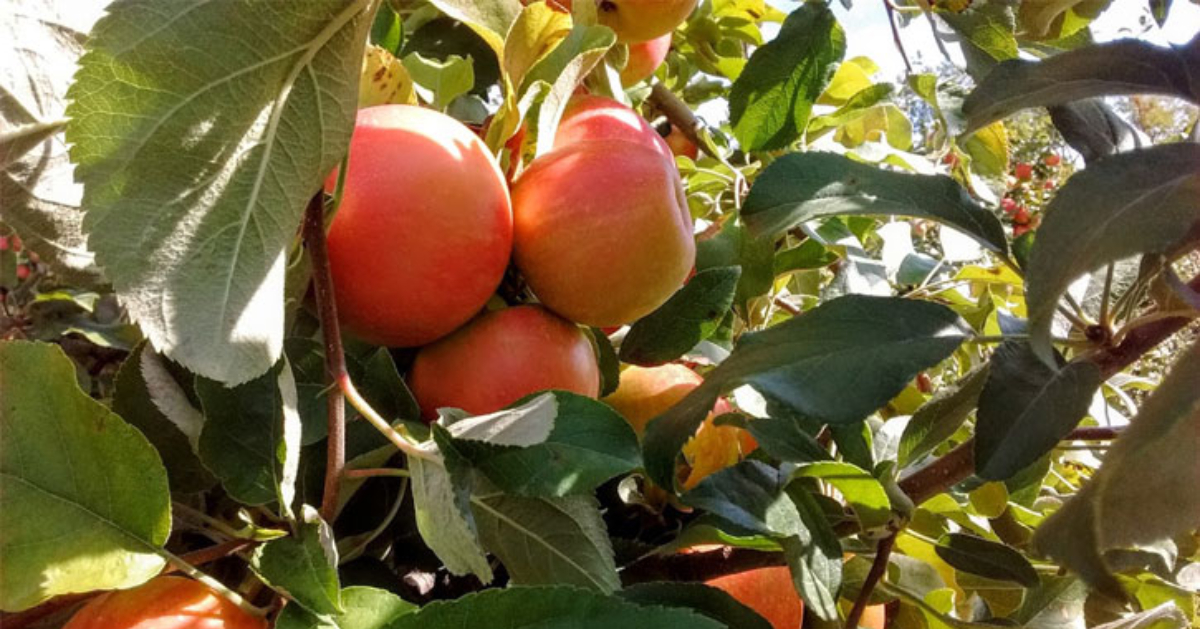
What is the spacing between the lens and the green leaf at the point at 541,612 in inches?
12.7

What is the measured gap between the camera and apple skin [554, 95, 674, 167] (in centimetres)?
50

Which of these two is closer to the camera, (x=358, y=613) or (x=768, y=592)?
(x=358, y=613)

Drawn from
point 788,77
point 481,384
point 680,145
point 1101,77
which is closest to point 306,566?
point 481,384

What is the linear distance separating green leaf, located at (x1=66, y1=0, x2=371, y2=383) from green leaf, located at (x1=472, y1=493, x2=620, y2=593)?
0.11 m

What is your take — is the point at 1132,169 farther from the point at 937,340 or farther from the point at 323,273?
the point at 323,273

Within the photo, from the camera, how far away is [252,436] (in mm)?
392

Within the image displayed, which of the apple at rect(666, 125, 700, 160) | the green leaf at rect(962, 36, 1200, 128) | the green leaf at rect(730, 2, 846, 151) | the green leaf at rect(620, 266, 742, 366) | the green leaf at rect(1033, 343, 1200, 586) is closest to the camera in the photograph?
the green leaf at rect(1033, 343, 1200, 586)

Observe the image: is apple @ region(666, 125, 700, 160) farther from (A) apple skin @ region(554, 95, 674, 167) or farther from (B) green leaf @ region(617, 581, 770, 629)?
(B) green leaf @ region(617, 581, 770, 629)

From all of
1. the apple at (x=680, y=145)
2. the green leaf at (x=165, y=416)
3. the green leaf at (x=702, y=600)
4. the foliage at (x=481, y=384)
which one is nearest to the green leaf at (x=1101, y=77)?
the foliage at (x=481, y=384)

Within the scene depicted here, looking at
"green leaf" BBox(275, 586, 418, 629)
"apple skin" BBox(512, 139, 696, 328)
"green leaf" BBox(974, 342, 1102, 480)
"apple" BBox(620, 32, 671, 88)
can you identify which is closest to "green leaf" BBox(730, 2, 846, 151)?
"apple" BBox(620, 32, 671, 88)

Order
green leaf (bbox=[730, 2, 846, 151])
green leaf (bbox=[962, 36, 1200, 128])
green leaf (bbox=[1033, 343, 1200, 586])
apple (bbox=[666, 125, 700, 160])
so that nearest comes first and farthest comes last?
green leaf (bbox=[1033, 343, 1200, 586])
green leaf (bbox=[962, 36, 1200, 128])
green leaf (bbox=[730, 2, 846, 151])
apple (bbox=[666, 125, 700, 160])

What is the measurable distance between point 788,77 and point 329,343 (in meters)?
0.39

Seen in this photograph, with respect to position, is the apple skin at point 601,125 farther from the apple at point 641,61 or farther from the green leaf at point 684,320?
the apple at point 641,61

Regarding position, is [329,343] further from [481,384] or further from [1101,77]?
[1101,77]
